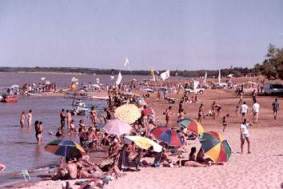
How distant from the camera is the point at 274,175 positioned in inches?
562

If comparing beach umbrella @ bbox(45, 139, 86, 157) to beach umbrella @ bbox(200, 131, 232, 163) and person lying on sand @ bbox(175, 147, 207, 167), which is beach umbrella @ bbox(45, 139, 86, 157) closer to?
person lying on sand @ bbox(175, 147, 207, 167)

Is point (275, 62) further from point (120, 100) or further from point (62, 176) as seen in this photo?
point (62, 176)

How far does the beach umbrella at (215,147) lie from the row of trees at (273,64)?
3680 cm

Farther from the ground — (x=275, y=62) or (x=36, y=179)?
(x=275, y=62)

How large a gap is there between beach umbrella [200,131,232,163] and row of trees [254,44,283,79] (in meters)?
36.8

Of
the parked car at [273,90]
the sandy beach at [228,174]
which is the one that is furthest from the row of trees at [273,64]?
the sandy beach at [228,174]

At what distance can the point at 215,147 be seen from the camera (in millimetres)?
15664

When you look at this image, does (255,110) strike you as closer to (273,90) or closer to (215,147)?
(215,147)

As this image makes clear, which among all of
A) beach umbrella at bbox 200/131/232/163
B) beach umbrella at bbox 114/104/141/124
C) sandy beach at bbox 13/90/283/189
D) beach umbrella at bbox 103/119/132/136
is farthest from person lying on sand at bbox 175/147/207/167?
beach umbrella at bbox 114/104/141/124

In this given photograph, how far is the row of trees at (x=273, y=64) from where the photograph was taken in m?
51.7

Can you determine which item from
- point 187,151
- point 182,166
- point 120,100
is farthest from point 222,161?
point 120,100

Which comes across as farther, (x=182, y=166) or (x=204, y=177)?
(x=182, y=166)

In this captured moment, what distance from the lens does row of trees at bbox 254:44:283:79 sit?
170 ft

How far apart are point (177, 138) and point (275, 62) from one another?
37.5 m
